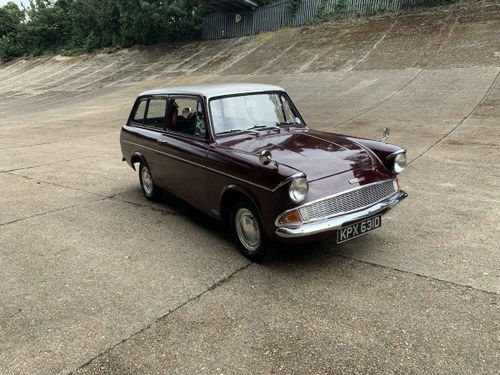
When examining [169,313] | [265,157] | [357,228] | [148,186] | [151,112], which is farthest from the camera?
[148,186]

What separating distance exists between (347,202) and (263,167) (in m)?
0.84

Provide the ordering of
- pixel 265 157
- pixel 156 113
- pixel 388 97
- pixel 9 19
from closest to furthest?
pixel 265 157 < pixel 156 113 < pixel 388 97 < pixel 9 19

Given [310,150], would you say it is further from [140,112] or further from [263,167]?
[140,112]

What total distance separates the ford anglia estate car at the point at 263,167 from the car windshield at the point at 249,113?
1 cm

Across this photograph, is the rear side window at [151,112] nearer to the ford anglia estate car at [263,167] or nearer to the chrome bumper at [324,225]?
the ford anglia estate car at [263,167]

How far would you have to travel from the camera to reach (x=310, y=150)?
420 cm

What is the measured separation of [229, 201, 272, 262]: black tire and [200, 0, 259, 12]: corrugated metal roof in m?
26.1

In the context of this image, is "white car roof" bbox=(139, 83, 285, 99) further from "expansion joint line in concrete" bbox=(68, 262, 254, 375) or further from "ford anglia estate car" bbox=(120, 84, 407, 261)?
"expansion joint line in concrete" bbox=(68, 262, 254, 375)

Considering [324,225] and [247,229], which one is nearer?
[324,225]

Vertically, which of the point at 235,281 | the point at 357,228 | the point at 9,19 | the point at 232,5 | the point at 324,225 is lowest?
the point at 235,281

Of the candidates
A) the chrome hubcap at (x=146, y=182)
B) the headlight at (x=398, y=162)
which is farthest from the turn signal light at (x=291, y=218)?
the chrome hubcap at (x=146, y=182)

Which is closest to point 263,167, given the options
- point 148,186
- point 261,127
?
point 261,127

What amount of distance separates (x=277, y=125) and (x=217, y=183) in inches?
44.9

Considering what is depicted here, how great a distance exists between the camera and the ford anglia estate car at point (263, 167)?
3648 millimetres
